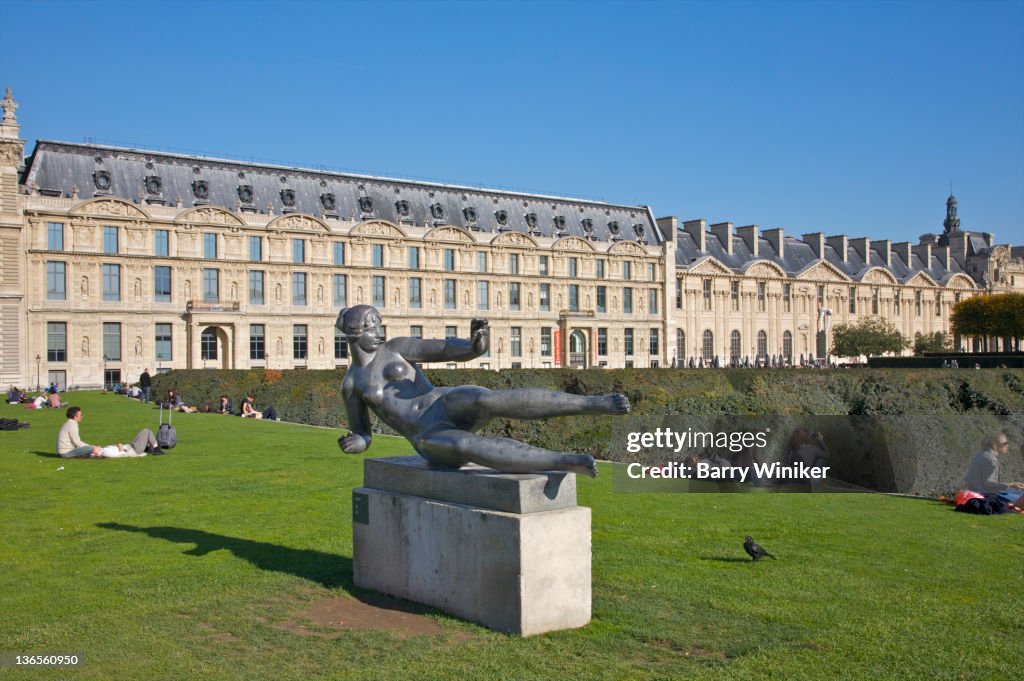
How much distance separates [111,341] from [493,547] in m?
52.0

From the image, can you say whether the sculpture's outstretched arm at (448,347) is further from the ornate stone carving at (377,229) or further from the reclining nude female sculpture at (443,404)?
the ornate stone carving at (377,229)

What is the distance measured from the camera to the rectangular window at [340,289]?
200 ft

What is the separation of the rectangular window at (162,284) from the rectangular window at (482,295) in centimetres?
2184

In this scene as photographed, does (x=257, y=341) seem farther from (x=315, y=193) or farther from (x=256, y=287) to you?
(x=315, y=193)

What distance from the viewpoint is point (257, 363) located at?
5741 centimetres

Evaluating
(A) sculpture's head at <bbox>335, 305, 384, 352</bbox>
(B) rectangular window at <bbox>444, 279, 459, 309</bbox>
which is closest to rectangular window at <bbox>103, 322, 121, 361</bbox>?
(B) rectangular window at <bbox>444, 279, 459, 309</bbox>

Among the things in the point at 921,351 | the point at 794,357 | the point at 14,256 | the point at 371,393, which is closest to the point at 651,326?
the point at 794,357

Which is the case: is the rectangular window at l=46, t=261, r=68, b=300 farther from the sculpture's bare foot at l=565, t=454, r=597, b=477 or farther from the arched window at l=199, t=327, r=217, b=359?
the sculpture's bare foot at l=565, t=454, r=597, b=477

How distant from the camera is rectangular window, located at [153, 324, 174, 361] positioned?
5441cm

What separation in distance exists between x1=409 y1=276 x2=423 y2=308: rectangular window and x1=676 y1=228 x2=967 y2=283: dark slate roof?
25.6 meters

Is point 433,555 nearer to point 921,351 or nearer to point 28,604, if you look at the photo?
point 28,604

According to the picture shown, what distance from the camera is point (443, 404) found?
751 cm

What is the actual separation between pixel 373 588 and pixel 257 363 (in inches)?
2044

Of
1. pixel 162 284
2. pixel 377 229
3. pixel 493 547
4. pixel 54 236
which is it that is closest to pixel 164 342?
pixel 162 284
